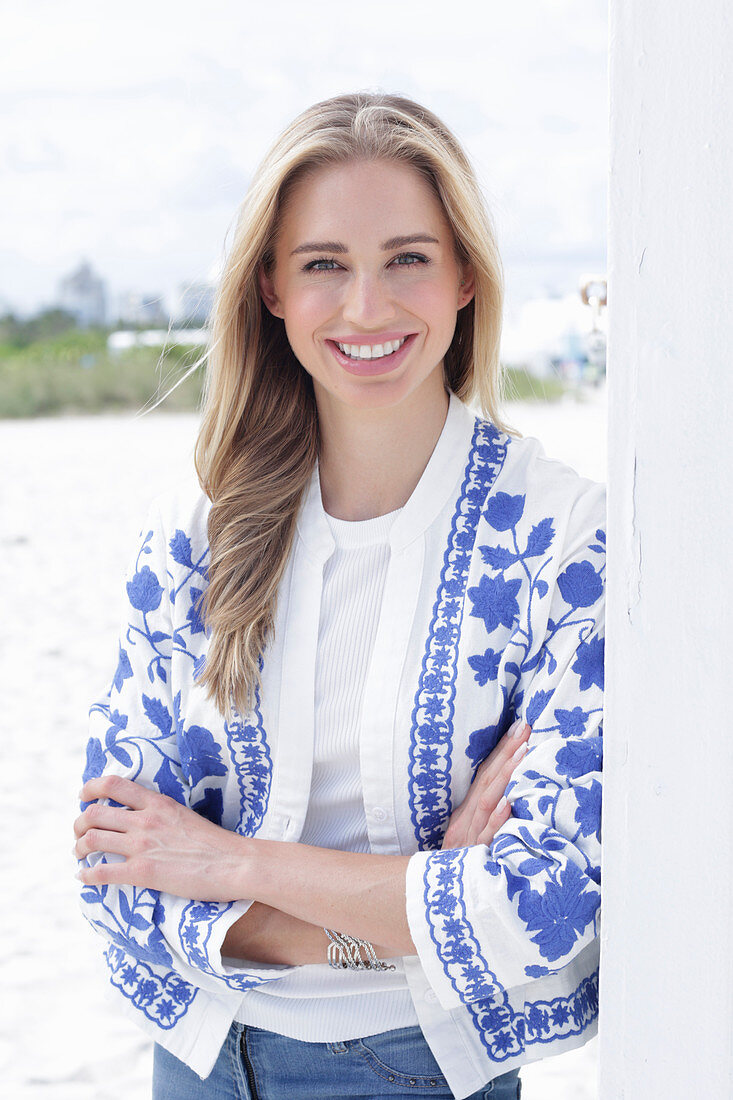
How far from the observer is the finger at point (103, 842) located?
57.2 inches

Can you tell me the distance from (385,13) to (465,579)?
A: 168 feet

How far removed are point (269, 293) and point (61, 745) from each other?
4.59 meters

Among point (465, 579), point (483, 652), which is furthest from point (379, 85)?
point (483, 652)

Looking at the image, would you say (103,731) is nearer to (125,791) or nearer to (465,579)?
(125,791)

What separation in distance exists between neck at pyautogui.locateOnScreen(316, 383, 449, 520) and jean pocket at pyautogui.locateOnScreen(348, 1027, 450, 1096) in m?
0.67

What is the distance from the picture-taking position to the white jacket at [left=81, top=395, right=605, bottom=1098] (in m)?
1.26

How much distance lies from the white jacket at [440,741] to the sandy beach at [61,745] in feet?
1.27

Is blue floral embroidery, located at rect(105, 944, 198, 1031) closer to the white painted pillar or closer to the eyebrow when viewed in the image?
the white painted pillar

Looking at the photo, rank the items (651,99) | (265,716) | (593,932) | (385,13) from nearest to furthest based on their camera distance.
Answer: (651,99) < (593,932) < (265,716) < (385,13)

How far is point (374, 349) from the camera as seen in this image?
149 centimetres

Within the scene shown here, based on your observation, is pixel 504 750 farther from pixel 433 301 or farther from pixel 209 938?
pixel 433 301

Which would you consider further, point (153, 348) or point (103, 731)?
point (153, 348)

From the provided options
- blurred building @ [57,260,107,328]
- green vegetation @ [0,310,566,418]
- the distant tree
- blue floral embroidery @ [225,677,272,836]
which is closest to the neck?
blue floral embroidery @ [225,677,272,836]

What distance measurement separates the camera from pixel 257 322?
171 cm
